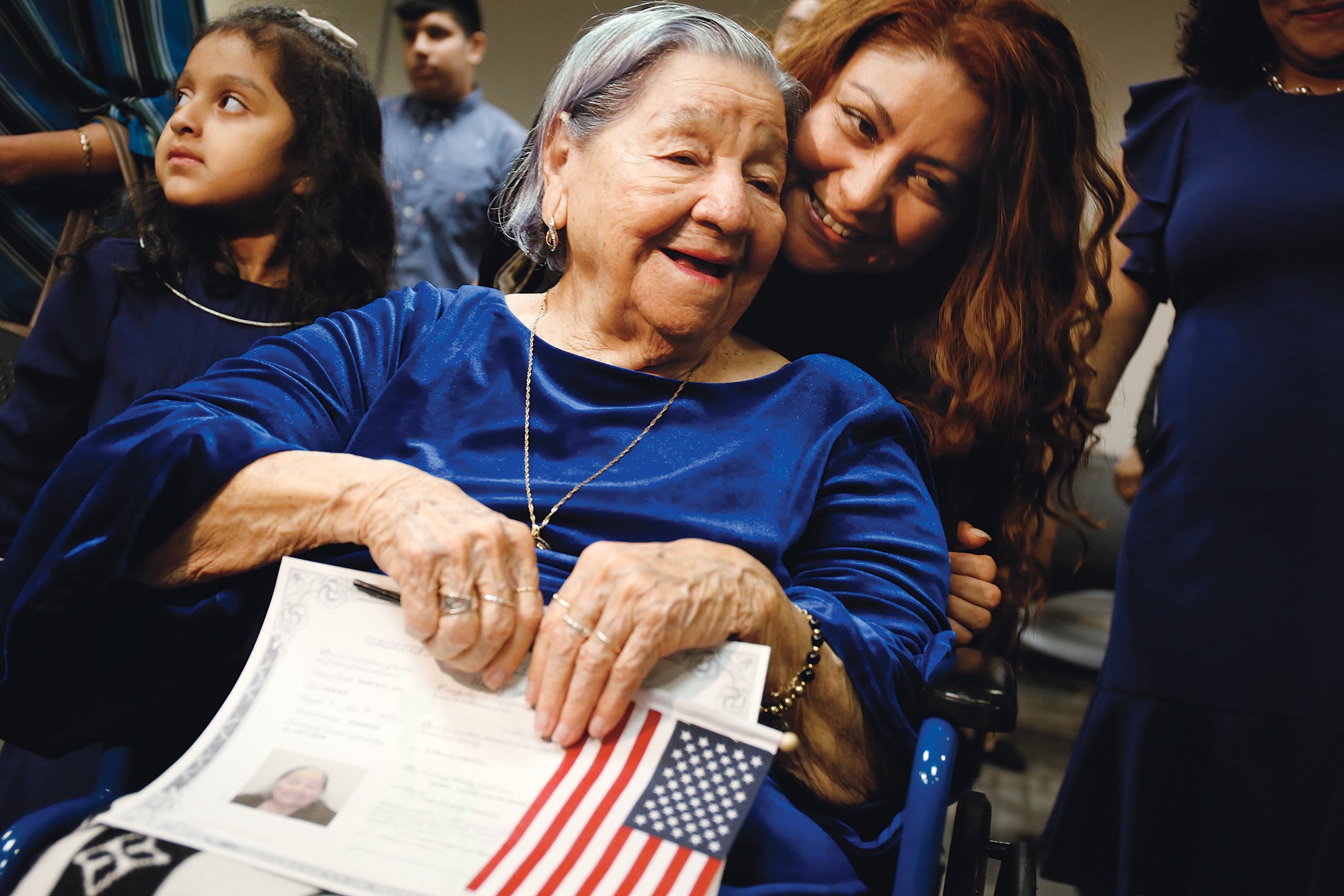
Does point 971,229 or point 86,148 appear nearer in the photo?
point 971,229

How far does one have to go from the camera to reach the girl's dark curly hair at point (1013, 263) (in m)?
1.52

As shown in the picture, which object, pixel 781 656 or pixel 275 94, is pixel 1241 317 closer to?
pixel 781 656

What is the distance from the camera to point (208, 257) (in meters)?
1.72

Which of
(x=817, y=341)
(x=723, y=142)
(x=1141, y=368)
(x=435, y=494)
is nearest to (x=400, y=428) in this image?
(x=435, y=494)

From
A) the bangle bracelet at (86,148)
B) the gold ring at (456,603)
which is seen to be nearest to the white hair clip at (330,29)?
the bangle bracelet at (86,148)

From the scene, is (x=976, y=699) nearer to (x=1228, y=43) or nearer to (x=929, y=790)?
(x=929, y=790)

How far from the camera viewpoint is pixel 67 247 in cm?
176

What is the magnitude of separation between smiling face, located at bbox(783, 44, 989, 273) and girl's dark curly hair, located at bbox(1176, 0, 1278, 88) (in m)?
0.39

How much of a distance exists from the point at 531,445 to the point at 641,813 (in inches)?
22.4

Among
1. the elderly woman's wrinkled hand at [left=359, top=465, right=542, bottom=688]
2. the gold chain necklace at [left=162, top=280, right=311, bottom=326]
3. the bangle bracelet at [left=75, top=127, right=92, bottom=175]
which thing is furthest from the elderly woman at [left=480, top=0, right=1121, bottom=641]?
the bangle bracelet at [left=75, top=127, right=92, bottom=175]

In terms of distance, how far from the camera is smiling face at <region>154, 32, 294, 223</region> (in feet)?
5.45

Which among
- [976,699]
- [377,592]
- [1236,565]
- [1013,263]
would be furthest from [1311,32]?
[377,592]

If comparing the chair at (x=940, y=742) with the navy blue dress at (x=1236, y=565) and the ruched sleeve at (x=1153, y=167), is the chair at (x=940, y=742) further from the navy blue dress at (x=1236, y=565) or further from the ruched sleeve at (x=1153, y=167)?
the ruched sleeve at (x=1153, y=167)

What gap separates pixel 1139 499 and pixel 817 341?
1.86ft
